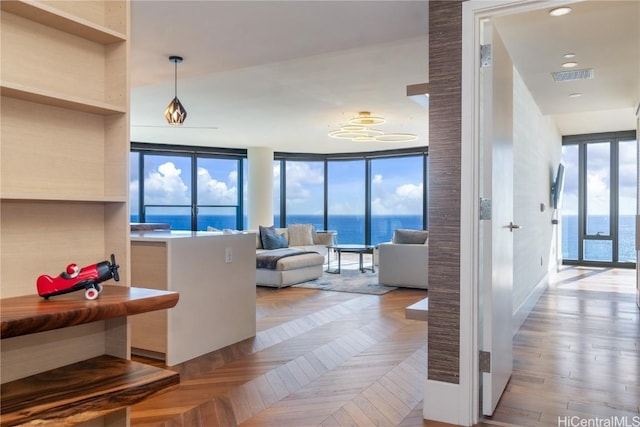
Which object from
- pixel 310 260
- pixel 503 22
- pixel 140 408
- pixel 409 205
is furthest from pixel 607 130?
pixel 140 408

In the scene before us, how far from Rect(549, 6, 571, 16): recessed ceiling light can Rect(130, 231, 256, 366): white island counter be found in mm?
2852

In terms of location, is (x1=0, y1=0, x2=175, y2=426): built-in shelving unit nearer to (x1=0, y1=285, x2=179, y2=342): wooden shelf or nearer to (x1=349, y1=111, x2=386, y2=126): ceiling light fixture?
(x1=0, y1=285, x2=179, y2=342): wooden shelf

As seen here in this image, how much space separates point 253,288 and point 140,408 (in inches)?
66.2

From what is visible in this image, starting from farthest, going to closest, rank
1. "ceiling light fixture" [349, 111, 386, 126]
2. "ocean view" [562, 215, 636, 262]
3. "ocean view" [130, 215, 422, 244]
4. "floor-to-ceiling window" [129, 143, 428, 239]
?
"ocean view" [130, 215, 422, 244] → "floor-to-ceiling window" [129, 143, 428, 239] → "ocean view" [562, 215, 636, 262] → "ceiling light fixture" [349, 111, 386, 126]

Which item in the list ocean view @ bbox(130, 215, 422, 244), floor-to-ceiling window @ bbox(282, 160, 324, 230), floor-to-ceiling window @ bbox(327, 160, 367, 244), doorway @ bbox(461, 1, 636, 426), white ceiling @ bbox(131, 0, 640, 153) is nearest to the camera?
doorway @ bbox(461, 1, 636, 426)

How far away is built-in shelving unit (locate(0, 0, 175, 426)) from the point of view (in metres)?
1.53


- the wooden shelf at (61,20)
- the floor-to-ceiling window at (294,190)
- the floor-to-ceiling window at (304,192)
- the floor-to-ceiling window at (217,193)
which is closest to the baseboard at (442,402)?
the wooden shelf at (61,20)

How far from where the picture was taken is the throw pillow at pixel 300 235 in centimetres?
923

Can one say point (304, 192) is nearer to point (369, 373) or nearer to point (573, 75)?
point (573, 75)

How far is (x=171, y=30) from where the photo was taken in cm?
318

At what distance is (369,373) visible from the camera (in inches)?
130

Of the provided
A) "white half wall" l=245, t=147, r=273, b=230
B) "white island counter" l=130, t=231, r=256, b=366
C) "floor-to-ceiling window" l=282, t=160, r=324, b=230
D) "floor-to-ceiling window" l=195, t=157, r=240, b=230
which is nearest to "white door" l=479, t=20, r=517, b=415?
"white island counter" l=130, t=231, r=256, b=366

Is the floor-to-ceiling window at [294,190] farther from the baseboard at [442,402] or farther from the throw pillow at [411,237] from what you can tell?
the baseboard at [442,402]

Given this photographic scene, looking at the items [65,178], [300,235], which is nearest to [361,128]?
[300,235]
